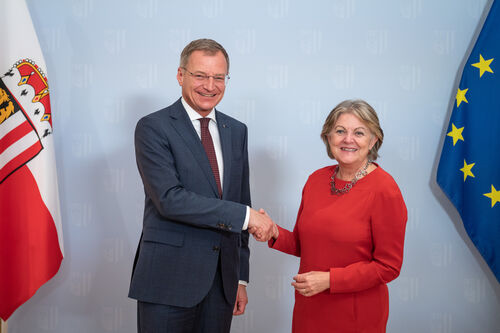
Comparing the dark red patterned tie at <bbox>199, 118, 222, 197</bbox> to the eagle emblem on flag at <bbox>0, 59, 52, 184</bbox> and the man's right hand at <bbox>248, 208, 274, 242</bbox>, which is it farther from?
the eagle emblem on flag at <bbox>0, 59, 52, 184</bbox>

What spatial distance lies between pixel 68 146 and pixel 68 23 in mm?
788

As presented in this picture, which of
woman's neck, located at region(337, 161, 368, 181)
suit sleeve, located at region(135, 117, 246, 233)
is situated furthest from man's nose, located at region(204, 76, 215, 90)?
woman's neck, located at region(337, 161, 368, 181)

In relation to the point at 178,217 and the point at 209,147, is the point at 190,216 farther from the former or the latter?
the point at 209,147

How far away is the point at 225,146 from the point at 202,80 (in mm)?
300

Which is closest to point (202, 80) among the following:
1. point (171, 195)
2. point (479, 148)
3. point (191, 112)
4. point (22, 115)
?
point (191, 112)

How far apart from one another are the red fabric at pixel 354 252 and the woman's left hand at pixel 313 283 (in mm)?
28

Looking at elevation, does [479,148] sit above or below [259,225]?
above

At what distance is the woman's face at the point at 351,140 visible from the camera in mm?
1724

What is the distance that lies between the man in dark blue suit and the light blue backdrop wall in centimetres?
97

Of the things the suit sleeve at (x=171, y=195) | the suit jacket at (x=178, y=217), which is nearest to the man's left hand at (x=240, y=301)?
the suit jacket at (x=178, y=217)

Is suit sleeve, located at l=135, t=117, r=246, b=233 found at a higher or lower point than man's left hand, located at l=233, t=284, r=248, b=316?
higher

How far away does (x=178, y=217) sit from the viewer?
170 centimetres

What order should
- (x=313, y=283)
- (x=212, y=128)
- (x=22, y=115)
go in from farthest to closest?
(x=22, y=115) < (x=212, y=128) < (x=313, y=283)

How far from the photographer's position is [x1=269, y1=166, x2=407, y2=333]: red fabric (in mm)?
1621
